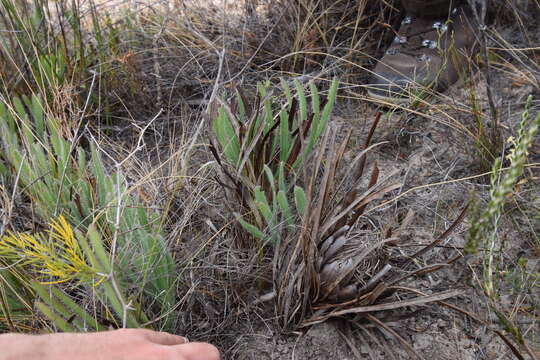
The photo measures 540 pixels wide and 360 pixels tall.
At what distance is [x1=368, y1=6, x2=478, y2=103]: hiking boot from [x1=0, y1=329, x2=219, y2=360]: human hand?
44.9 inches

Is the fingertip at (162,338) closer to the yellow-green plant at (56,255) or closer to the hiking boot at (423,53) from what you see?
the yellow-green plant at (56,255)

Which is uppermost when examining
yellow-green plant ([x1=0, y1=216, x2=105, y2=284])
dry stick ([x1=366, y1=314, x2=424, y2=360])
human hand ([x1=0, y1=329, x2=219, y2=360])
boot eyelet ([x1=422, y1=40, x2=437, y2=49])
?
boot eyelet ([x1=422, y1=40, x2=437, y2=49])

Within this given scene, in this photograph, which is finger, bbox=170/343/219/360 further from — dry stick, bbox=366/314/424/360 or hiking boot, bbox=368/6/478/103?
hiking boot, bbox=368/6/478/103

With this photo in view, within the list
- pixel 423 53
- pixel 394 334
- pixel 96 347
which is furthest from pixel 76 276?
pixel 423 53

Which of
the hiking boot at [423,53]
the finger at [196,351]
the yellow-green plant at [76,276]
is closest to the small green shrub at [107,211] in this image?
the yellow-green plant at [76,276]

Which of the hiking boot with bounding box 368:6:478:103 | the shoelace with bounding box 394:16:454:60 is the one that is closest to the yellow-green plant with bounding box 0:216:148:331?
the hiking boot with bounding box 368:6:478:103

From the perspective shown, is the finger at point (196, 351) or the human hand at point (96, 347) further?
the finger at point (196, 351)

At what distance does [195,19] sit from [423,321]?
155cm

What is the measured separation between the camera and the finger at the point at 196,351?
35.1 inches

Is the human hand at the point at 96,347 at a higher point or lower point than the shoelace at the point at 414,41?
lower

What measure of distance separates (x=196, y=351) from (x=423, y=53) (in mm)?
1418

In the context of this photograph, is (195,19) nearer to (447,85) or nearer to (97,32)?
(97,32)

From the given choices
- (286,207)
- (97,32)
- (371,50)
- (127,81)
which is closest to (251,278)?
(286,207)

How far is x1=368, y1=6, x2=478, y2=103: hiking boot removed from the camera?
1801mm
